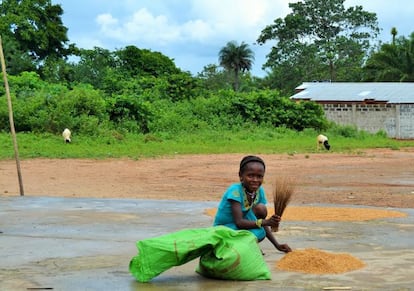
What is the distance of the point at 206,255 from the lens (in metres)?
4.93

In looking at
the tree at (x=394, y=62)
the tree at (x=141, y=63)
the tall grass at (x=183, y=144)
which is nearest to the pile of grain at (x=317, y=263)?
the tall grass at (x=183, y=144)

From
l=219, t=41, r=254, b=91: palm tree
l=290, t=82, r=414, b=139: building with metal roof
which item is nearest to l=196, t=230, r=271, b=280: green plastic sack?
l=290, t=82, r=414, b=139: building with metal roof

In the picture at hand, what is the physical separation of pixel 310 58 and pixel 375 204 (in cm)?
4230

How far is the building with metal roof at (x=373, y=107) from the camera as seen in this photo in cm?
3594

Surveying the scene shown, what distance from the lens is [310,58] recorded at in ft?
171

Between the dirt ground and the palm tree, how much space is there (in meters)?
35.1

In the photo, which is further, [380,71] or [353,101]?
[380,71]

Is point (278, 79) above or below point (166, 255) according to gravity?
above

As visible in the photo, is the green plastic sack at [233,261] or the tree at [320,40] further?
the tree at [320,40]

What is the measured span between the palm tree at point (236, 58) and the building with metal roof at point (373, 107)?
1915 cm

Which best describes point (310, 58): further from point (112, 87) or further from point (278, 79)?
point (112, 87)

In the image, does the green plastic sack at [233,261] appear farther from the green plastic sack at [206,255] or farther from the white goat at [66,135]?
the white goat at [66,135]

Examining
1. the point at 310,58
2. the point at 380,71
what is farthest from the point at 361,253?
the point at 310,58

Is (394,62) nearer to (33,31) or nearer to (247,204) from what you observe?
(33,31)
